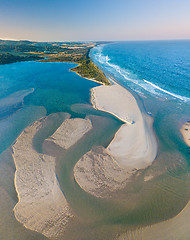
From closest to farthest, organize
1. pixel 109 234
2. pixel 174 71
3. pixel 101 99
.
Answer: pixel 109 234 < pixel 101 99 < pixel 174 71

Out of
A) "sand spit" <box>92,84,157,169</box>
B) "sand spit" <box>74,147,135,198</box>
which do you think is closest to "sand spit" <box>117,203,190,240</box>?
"sand spit" <box>74,147,135,198</box>

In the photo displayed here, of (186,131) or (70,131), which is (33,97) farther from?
(186,131)

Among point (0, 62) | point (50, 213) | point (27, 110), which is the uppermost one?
point (0, 62)

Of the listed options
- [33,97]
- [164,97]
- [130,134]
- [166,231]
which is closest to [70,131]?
[130,134]

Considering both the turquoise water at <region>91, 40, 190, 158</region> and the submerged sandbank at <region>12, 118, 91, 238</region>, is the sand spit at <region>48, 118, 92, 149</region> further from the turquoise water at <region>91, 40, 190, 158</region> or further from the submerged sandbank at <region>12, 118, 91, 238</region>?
the turquoise water at <region>91, 40, 190, 158</region>

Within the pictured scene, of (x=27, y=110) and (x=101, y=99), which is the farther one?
(x=101, y=99)

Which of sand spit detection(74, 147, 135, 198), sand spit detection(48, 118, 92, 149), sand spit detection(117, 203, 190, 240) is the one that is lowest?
sand spit detection(117, 203, 190, 240)

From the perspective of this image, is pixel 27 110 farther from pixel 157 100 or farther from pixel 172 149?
pixel 157 100

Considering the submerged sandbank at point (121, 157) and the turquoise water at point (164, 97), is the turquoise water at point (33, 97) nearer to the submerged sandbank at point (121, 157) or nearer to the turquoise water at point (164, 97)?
the submerged sandbank at point (121, 157)

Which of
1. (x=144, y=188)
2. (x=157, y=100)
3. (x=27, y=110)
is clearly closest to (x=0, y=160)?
(x=27, y=110)
